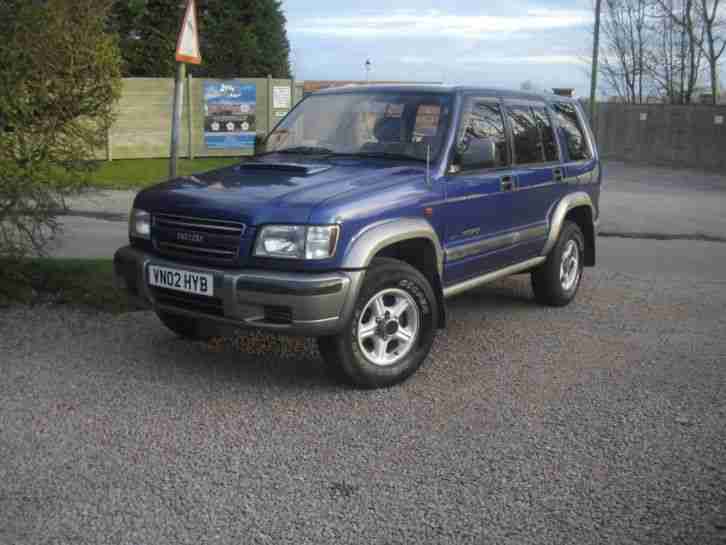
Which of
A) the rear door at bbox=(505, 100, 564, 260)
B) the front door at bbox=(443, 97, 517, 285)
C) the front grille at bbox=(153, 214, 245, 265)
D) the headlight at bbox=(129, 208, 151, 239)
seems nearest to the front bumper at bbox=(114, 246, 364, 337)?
the front grille at bbox=(153, 214, 245, 265)

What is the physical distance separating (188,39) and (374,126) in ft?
11.3

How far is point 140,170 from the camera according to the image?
19359 millimetres

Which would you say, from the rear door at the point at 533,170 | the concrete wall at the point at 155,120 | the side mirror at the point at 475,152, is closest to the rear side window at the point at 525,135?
the rear door at the point at 533,170

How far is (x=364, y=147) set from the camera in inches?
231

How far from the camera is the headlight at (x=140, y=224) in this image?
541cm

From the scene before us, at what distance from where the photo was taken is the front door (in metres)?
5.71

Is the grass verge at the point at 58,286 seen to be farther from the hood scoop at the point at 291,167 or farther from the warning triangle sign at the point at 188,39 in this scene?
the warning triangle sign at the point at 188,39

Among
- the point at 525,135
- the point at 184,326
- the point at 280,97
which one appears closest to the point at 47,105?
the point at 184,326

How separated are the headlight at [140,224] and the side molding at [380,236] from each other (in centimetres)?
142

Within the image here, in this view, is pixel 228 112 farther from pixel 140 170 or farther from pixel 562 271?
pixel 562 271

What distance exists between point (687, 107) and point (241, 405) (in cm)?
2716

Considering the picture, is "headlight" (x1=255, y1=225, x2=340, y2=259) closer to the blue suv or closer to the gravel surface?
the blue suv

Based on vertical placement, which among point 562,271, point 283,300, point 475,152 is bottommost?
point 562,271

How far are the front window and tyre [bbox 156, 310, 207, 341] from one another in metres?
1.41
